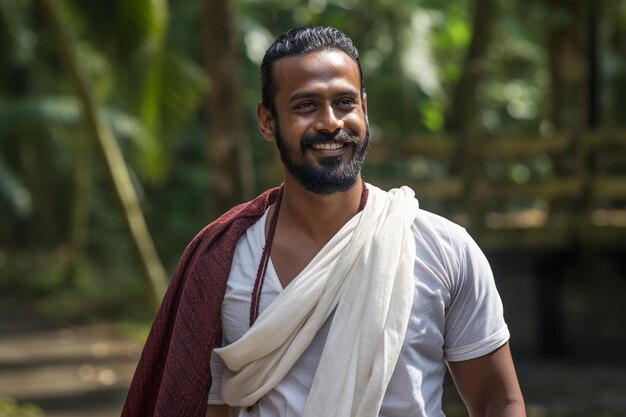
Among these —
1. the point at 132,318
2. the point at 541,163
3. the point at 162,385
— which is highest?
the point at 162,385

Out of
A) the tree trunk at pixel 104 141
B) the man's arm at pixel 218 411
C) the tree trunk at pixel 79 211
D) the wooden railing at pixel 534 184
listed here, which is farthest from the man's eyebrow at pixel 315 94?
the tree trunk at pixel 79 211

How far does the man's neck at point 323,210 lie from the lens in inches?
114

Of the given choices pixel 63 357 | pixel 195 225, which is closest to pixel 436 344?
pixel 63 357

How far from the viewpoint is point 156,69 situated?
1164 centimetres

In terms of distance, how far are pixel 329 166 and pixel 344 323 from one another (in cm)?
36

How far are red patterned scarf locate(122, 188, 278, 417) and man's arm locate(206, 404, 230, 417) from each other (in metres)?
0.08

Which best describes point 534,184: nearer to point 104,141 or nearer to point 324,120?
point 104,141

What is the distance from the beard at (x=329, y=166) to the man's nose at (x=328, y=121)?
0.02 metres

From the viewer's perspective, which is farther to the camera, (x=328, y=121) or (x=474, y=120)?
(x=474, y=120)

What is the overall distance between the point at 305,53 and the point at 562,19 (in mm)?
9821

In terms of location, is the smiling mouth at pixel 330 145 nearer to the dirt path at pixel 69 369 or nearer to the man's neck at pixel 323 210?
the man's neck at pixel 323 210

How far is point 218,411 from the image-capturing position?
9.69ft

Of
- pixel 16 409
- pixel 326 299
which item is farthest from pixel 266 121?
pixel 16 409

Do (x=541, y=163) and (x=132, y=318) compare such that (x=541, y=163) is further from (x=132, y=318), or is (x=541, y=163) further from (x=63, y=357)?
(x=63, y=357)
